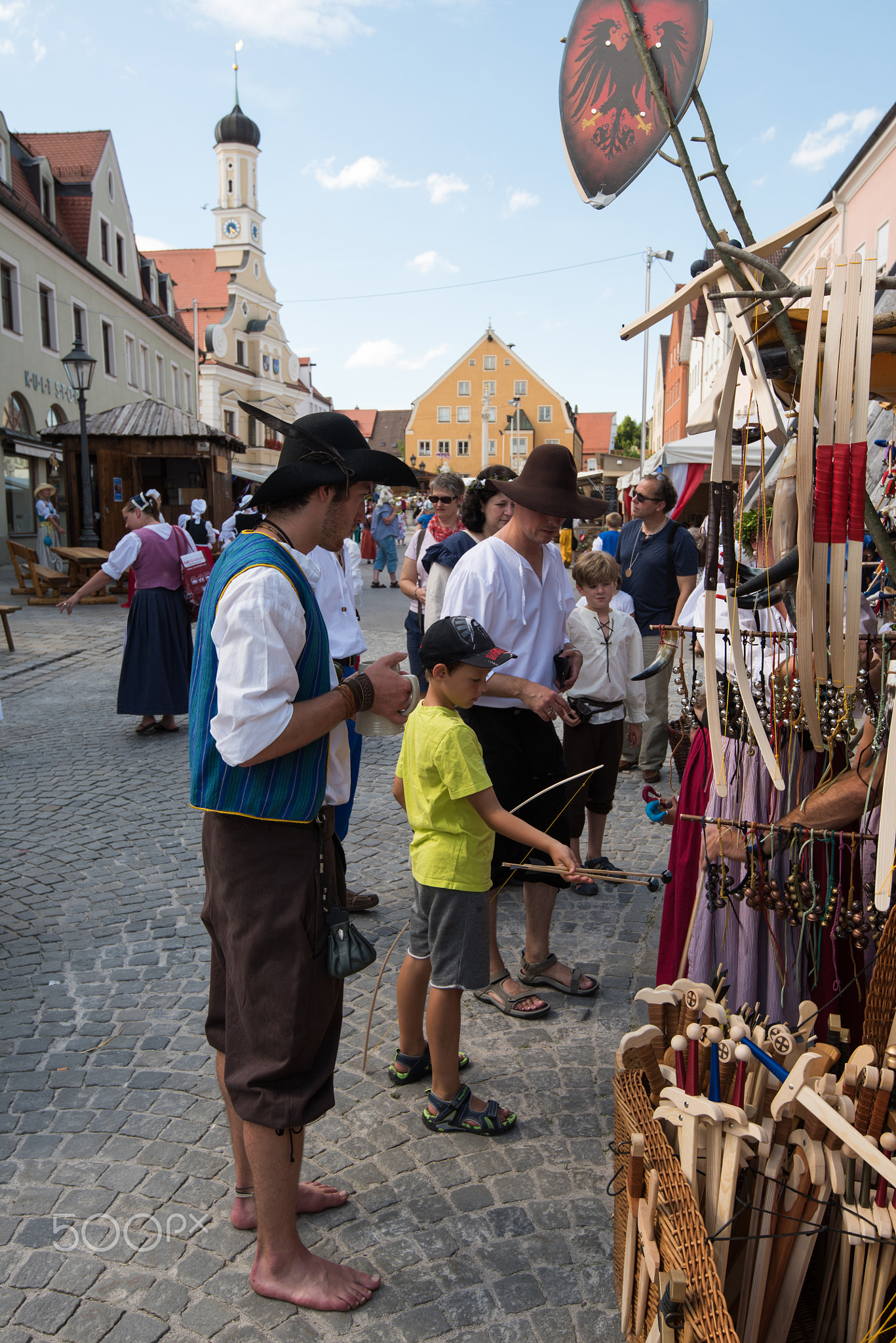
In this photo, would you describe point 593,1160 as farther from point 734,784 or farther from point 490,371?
point 490,371

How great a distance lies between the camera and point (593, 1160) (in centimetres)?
262

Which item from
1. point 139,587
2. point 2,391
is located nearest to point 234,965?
point 139,587

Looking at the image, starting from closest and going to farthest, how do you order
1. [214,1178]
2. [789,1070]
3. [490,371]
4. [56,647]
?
[789,1070]
[214,1178]
[56,647]
[490,371]

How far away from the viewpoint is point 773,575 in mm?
1846

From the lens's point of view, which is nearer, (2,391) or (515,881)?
(515,881)

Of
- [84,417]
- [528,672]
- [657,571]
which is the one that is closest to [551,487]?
[528,672]

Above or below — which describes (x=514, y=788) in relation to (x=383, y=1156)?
above

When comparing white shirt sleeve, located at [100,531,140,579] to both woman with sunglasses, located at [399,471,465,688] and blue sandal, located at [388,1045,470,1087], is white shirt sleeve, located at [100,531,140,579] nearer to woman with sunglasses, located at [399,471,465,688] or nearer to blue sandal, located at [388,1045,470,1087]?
woman with sunglasses, located at [399,471,465,688]

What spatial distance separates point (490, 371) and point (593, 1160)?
7629 cm

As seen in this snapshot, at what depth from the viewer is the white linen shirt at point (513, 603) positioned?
3377 mm

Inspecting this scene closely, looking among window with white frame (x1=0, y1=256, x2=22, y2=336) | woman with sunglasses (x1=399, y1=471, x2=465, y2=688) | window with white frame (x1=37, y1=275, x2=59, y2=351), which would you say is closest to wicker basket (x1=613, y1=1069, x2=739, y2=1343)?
woman with sunglasses (x1=399, y1=471, x2=465, y2=688)

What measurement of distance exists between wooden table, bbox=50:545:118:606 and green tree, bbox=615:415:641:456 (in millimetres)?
66974

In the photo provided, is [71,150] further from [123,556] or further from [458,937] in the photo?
[458,937]

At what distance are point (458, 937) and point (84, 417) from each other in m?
15.9
